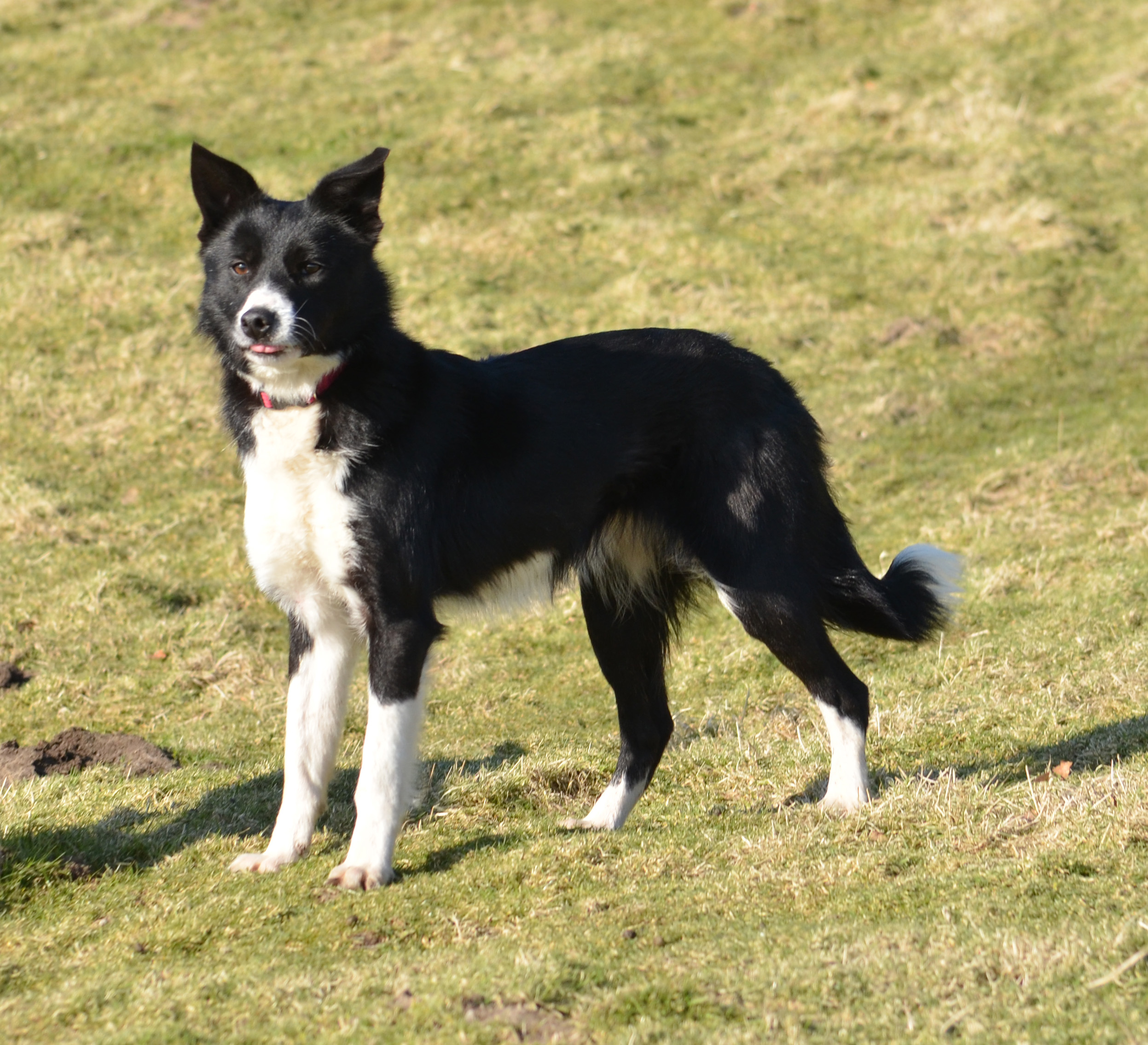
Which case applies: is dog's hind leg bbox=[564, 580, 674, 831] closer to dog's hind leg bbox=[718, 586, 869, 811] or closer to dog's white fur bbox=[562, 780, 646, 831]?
dog's white fur bbox=[562, 780, 646, 831]

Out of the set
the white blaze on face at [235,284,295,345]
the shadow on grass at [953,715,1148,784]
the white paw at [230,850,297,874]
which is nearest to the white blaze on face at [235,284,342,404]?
→ the white blaze on face at [235,284,295,345]

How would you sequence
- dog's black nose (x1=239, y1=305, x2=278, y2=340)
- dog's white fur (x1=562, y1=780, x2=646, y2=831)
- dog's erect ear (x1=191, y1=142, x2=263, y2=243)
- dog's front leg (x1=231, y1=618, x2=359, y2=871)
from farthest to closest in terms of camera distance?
dog's white fur (x1=562, y1=780, x2=646, y2=831) < dog's front leg (x1=231, y1=618, x2=359, y2=871) < dog's erect ear (x1=191, y1=142, x2=263, y2=243) < dog's black nose (x1=239, y1=305, x2=278, y2=340)

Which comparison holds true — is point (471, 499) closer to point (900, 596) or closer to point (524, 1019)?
point (900, 596)

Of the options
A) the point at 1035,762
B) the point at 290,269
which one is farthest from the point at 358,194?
the point at 1035,762

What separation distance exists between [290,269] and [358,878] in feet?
6.64

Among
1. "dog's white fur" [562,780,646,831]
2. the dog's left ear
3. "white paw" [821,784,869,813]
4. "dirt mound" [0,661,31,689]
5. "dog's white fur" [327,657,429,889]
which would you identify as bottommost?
"dirt mound" [0,661,31,689]

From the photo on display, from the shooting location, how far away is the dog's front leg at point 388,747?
4.41 metres

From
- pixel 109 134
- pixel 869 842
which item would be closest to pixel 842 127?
pixel 109 134

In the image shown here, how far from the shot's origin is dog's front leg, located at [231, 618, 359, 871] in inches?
188

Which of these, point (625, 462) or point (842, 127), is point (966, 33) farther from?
point (625, 462)

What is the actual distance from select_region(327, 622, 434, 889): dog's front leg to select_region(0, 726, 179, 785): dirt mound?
179cm

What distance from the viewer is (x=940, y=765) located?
17.8ft

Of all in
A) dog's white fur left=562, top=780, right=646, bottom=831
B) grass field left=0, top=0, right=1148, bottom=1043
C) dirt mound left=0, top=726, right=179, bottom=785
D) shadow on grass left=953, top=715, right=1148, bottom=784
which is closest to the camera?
grass field left=0, top=0, right=1148, bottom=1043

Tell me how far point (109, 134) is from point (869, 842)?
40.7 ft
